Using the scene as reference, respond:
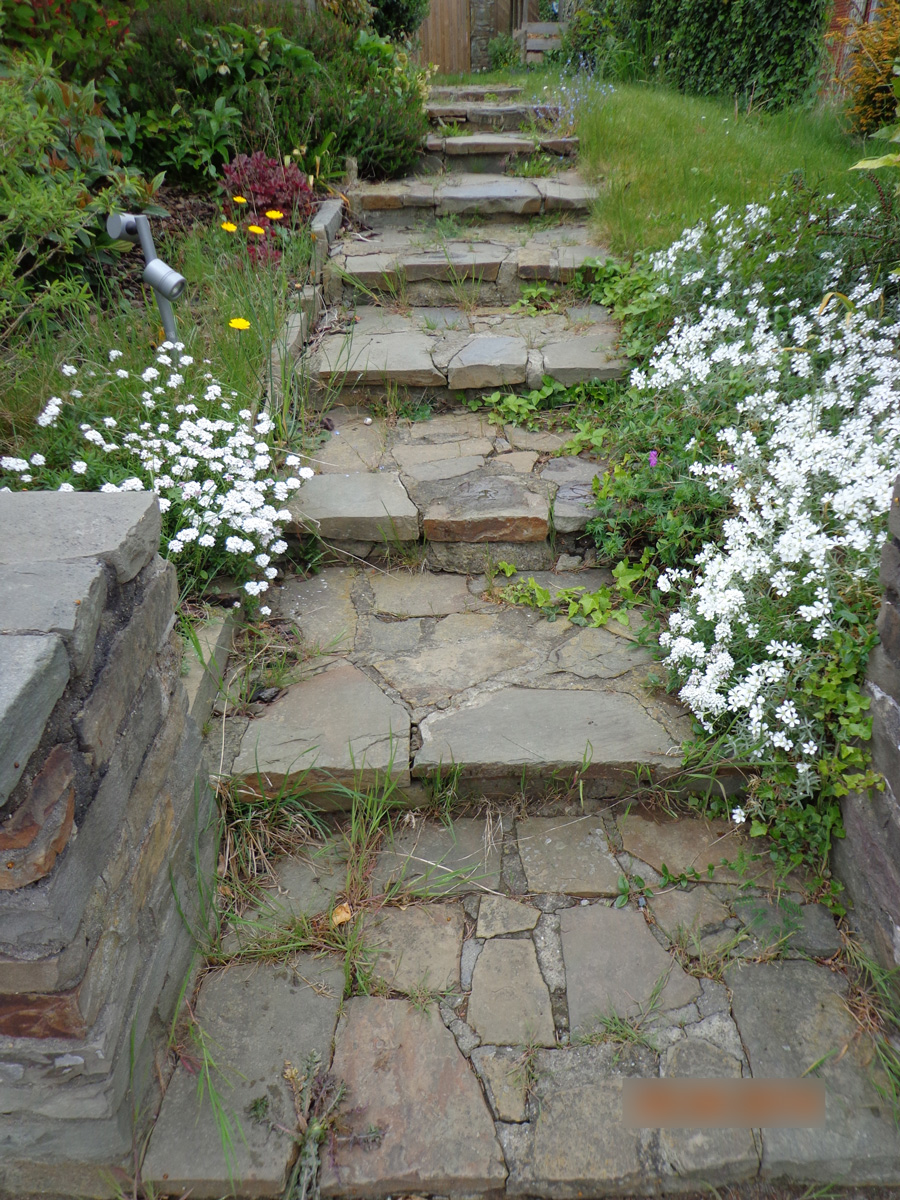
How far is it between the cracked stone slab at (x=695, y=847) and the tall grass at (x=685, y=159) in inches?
111

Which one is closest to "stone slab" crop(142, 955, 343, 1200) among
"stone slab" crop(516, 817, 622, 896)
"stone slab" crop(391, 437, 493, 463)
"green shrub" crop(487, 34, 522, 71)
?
"stone slab" crop(516, 817, 622, 896)

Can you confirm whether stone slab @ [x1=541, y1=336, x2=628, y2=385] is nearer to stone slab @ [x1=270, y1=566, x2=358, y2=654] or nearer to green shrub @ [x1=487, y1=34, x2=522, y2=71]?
stone slab @ [x1=270, y1=566, x2=358, y2=654]

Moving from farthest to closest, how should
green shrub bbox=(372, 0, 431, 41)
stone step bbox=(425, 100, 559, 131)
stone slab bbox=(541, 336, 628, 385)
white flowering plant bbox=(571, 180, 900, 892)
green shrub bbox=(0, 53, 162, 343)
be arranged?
green shrub bbox=(372, 0, 431, 41) < stone step bbox=(425, 100, 559, 131) < stone slab bbox=(541, 336, 628, 385) < green shrub bbox=(0, 53, 162, 343) < white flowering plant bbox=(571, 180, 900, 892)

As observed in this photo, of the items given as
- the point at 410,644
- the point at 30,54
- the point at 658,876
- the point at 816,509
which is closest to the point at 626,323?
the point at 816,509

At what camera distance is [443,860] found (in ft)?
6.29

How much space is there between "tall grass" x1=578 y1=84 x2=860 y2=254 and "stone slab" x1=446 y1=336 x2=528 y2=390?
105 cm

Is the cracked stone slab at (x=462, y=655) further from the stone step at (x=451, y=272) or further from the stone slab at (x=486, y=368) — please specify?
the stone step at (x=451, y=272)

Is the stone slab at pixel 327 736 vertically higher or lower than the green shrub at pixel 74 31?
lower

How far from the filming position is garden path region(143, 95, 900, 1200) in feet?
4.69

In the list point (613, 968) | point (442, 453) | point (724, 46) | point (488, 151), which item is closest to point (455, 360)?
point (442, 453)

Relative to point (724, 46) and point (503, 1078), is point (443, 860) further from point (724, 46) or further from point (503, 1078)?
point (724, 46)

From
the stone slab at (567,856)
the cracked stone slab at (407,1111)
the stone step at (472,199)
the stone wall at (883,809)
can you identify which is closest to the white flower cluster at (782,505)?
the stone wall at (883,809)

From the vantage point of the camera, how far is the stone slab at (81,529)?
1314mm

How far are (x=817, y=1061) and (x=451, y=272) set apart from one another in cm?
375
